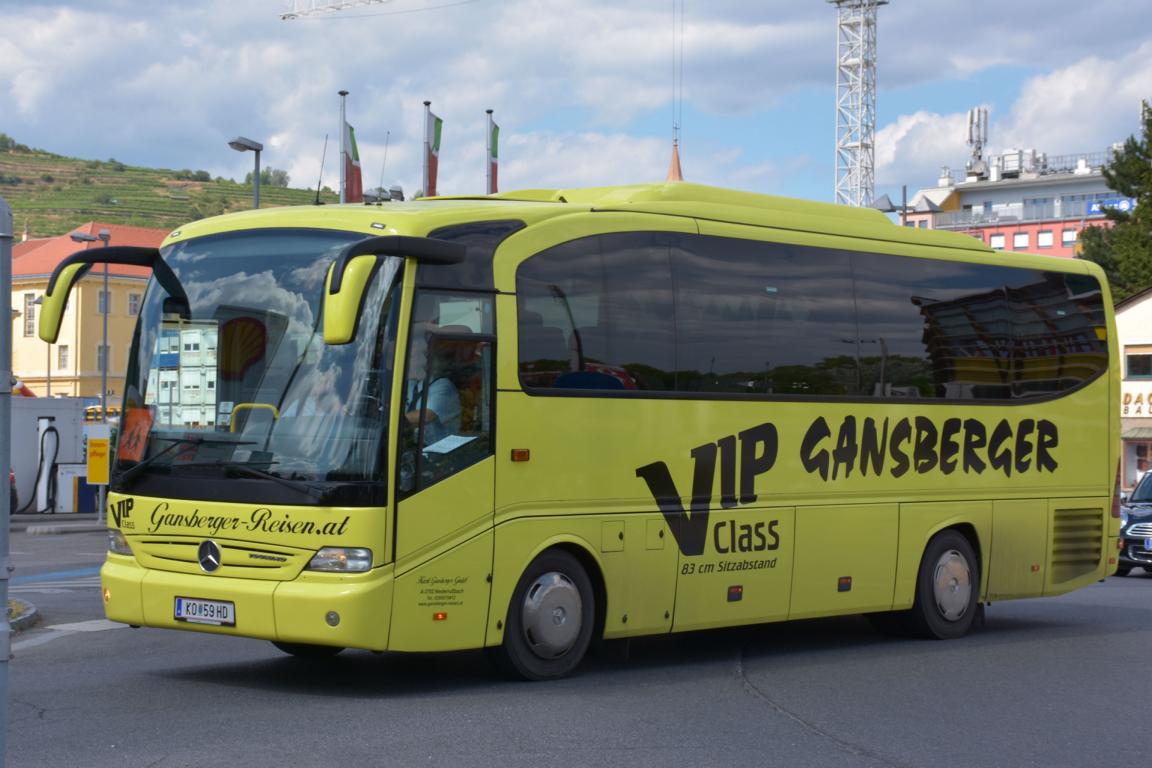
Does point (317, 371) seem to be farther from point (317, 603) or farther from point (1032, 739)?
point (1032, 739)

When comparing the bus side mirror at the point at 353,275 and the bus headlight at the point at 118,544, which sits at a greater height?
the bus side mirror at the point at 353,275

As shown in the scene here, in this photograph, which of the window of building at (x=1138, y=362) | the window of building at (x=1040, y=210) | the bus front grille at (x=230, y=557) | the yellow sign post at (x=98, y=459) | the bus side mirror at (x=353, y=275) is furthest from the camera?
the window of building at (x=1040, y=210)

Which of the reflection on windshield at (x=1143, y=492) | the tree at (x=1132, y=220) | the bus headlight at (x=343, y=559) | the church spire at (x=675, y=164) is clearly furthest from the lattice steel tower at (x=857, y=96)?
the bus headlight at (x=343, y=559)

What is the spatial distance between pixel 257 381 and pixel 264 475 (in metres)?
0.62

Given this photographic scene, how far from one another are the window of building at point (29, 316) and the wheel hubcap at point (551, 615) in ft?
323

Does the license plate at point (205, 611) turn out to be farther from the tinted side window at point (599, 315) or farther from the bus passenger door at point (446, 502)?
the tinted side window at point (599, 315)

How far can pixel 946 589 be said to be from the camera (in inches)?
614

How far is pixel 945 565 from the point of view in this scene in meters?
15.6

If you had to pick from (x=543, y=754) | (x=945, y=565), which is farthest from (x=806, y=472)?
(x=543, y=754)

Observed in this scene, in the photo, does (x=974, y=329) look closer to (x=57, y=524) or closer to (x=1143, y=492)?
(x=1143, y=492)

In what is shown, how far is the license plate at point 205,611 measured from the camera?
35.1 feet

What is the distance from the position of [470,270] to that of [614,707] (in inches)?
122

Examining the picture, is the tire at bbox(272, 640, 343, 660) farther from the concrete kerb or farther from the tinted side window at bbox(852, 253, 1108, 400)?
the tinted side window at bbox(852, 253, 1108, 400)

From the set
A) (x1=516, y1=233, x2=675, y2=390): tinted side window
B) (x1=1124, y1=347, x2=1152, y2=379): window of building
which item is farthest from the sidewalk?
(x1=1124, y1=347, x2=1152, y2=379): window of building
